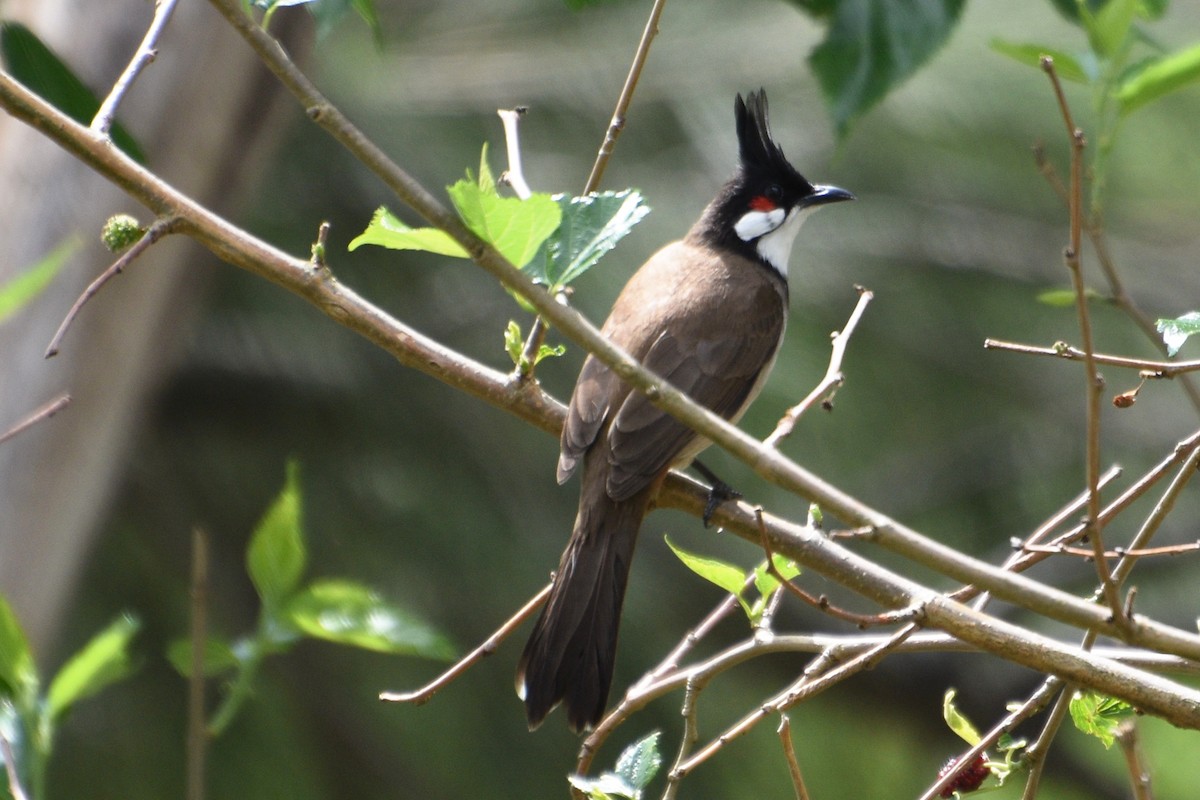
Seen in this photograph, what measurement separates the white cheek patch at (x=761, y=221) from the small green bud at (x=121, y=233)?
1.98 m

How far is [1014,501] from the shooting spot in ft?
13.9

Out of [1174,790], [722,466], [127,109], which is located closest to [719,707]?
[722,466]

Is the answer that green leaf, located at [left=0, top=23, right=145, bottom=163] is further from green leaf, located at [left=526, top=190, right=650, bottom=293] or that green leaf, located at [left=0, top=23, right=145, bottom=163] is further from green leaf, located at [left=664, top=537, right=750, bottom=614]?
green leaf, located at [left=664, top=537, right=750, bottom=614]

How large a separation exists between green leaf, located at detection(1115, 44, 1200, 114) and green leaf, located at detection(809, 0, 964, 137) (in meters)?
0.49

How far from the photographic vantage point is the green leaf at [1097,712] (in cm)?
131

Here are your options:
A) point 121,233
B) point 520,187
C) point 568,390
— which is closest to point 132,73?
point 121,233

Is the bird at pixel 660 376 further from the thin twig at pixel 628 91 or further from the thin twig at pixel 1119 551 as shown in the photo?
the thin twig at pixel 1119 551

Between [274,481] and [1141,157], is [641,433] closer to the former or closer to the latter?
[274,481]

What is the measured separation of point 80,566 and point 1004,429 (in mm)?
2921

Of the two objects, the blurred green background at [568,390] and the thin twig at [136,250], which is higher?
the thin twig at [136,250]

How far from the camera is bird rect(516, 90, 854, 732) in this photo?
84.1 inches

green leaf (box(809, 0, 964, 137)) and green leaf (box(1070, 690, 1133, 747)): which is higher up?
green leaf (box(809, 0, 964, 137))

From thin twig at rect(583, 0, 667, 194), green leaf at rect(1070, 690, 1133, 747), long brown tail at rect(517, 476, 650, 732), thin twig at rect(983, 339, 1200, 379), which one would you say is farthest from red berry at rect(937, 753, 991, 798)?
long brown tail at rect(517, 476, 650, 732)

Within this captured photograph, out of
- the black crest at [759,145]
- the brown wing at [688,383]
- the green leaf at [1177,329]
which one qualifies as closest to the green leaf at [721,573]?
the green leaf at [1177,329]
